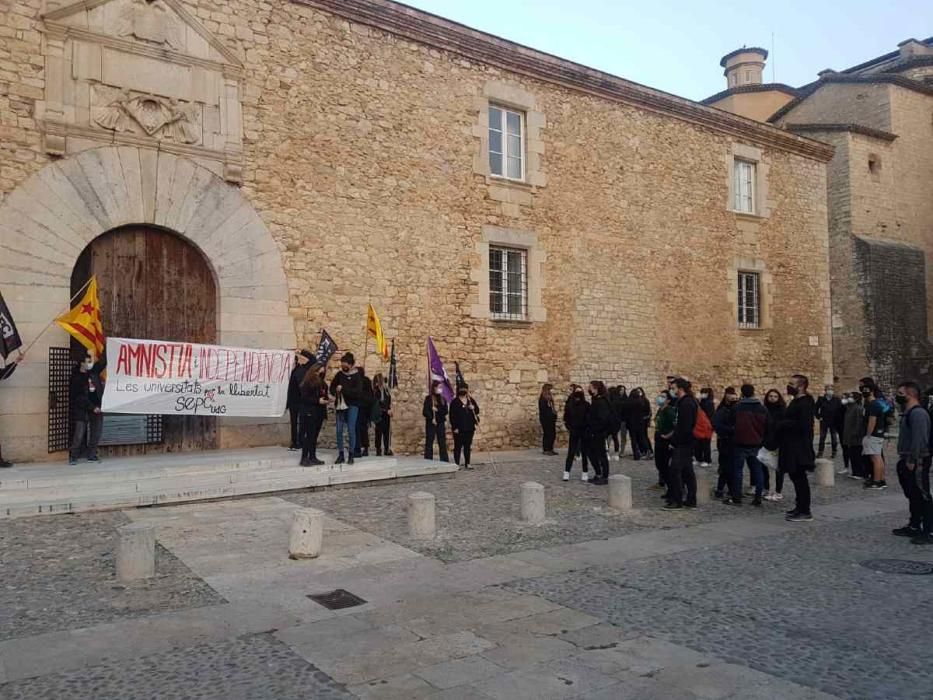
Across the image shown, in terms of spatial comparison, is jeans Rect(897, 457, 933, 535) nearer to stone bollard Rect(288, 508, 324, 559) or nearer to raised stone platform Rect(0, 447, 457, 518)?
stone bollard Rect(288, 508, 324, 559)

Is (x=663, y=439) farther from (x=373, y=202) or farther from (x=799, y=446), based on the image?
(x=373, y=202)

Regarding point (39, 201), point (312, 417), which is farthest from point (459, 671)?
point (39, 201)

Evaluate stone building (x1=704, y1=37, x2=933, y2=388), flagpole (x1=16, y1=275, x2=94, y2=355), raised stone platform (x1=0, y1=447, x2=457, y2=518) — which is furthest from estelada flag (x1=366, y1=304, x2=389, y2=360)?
stone building (x1=704, y1=37, x2=933, y2=388)

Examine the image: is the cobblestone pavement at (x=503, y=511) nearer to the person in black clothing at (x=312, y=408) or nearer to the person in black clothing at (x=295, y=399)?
the person in black clothing at (x=312, y=408)

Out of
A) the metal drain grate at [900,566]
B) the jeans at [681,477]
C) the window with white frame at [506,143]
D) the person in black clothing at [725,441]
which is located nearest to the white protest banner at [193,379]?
the jeans at [681,477]

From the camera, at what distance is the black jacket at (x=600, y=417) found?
10.6 metres

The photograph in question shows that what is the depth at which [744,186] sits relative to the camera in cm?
1986

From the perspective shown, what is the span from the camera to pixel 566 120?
631 inches

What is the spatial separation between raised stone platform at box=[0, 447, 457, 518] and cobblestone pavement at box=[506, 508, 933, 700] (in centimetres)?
458

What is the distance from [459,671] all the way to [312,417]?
6.44 meters

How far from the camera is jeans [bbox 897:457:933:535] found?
7.44 metres

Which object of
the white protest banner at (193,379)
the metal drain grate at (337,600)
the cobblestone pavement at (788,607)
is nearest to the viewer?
the cobblestone pavement at (788,607)

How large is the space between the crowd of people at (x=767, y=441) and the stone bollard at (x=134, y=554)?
→ 597 cm

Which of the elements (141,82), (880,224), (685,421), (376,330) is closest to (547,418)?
(376,330)
